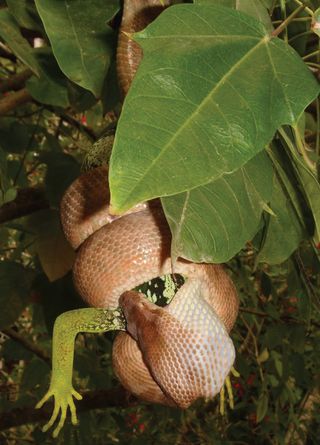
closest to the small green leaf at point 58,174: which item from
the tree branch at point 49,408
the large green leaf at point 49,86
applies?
the large green leaf at point 49,86

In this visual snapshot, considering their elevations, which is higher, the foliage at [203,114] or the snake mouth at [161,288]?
the foliage at [203,114]

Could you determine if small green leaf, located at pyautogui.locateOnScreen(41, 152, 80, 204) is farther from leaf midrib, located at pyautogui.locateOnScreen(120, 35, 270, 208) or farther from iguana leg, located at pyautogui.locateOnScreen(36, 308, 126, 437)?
leaf midrib, located at pyautogui.locateOnScreen(120, 35, 270, 208)

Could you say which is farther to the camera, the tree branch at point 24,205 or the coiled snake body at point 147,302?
the tree branch at point 24,205

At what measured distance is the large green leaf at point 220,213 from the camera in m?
0.52

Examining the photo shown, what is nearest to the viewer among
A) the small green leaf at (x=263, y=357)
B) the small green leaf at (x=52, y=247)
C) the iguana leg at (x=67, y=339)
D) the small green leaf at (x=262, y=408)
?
the iguana leg at (x=67, y=339)

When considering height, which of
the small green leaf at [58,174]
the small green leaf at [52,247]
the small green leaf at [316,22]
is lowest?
the small green leaf at [52,247]

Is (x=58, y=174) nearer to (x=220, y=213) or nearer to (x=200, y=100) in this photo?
(x=220, y=213)

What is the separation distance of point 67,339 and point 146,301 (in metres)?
0.10

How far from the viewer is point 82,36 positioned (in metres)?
0.72

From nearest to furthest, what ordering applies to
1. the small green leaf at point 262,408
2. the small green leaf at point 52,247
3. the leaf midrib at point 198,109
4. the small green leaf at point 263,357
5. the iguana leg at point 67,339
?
A: the leaf midrib at point 198,109 < the iguana leg at point 67,339 < the small green leaf at point 52,247 < the small green leaf at point 262,408 < the small green leaf at point 263,357

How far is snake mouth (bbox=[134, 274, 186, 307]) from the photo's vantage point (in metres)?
0.61

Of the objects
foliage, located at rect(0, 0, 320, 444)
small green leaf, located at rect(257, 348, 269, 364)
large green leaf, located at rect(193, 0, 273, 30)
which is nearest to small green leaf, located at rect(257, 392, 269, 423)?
small green leaf, located at rect(257, 348, 269, 364)

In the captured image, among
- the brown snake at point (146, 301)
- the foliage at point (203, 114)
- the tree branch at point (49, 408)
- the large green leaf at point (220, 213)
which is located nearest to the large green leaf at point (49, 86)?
the foliage at point (203, 114)

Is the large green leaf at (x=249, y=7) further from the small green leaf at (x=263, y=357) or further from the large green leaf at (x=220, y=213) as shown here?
the small green leaf at (x=263, y=357)
